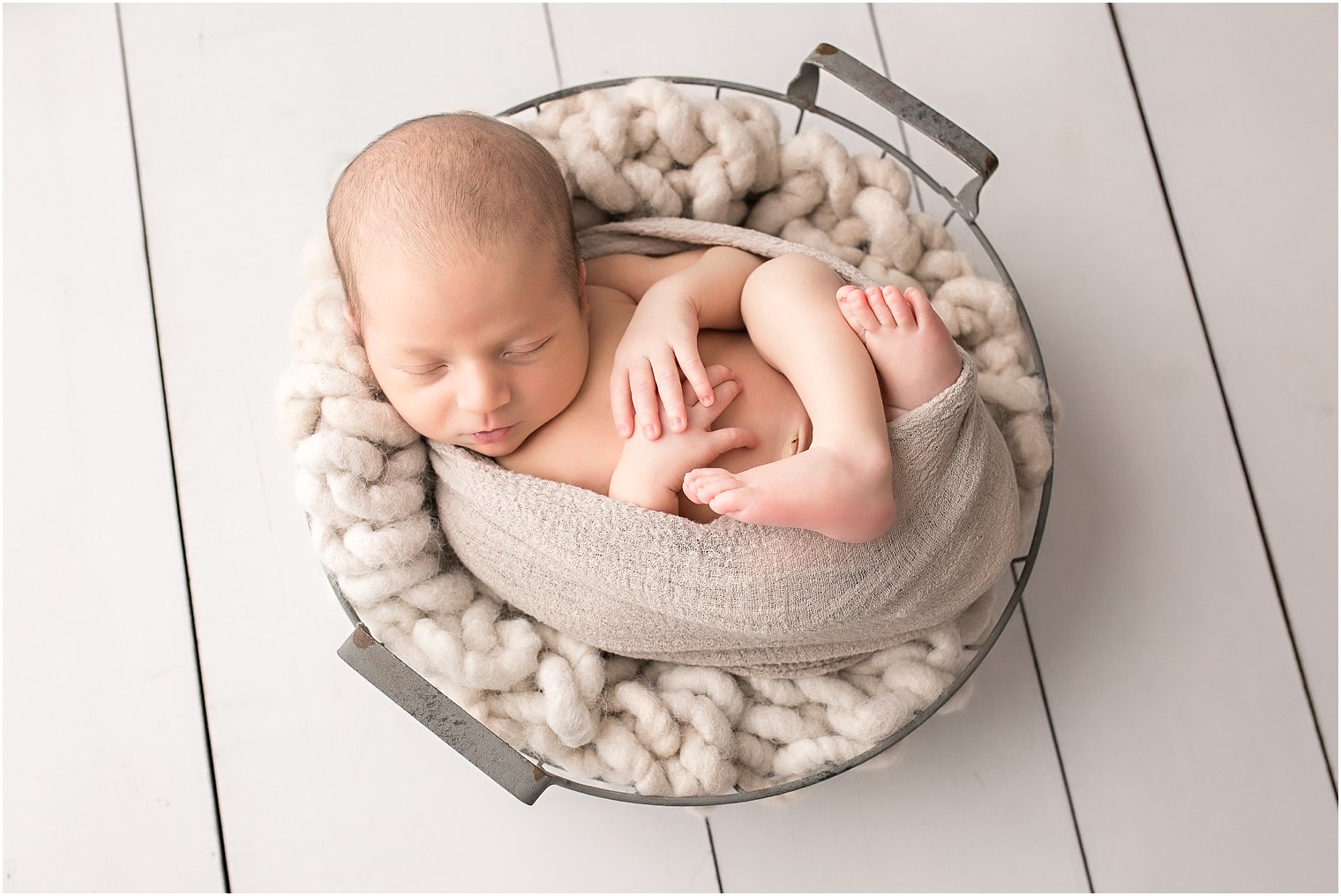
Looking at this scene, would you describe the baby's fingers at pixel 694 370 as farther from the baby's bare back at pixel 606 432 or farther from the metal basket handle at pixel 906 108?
the metal basket handle at pixel 906 108

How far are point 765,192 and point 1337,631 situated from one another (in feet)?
2.63

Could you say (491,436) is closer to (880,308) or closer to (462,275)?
(462,275)

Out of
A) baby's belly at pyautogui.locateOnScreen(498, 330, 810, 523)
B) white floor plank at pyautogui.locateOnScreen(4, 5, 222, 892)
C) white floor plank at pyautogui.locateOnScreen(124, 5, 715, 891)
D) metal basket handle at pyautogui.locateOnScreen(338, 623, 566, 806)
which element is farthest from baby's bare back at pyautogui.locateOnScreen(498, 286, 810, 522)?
white floor plank at pyautogui.locateOnScreen(4, 5, 222, 892)

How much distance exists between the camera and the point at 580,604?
98 centimetres

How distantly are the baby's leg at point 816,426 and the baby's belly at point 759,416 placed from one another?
0.02 m

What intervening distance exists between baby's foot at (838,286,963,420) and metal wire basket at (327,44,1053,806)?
15cm

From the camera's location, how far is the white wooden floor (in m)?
1.14

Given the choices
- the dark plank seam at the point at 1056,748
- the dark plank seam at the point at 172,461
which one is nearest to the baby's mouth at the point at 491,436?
the dark plank seam at the point at 172,461

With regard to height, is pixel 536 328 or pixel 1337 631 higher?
pixel 536 328

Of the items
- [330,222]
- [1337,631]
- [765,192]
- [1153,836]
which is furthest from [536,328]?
[1337,631]

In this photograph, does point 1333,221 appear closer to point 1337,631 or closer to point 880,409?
point 1337,631

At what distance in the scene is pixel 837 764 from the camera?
0.99 m

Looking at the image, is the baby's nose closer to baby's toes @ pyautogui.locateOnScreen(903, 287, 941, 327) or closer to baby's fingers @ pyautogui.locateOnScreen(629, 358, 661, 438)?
baby's fingers @ pyautogui.locateOnScreen(629, 358, 661, 438)

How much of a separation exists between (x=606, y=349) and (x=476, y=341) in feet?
0.54
